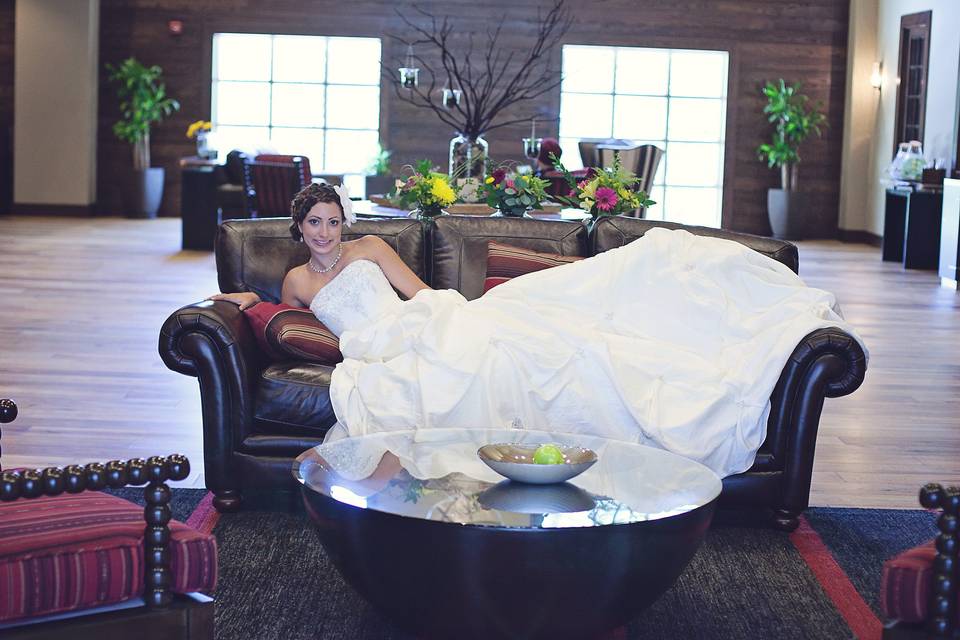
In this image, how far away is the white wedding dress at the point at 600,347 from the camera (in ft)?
11.9

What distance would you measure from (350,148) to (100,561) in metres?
12.0

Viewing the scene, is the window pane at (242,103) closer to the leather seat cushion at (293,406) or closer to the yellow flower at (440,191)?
the yellow flower at (440,191)

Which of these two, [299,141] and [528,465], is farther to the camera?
[299,141]

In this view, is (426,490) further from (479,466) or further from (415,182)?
(415,182)

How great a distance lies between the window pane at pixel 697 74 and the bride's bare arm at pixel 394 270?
399 inches

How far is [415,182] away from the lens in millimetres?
5254

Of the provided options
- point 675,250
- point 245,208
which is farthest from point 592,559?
point 245,208

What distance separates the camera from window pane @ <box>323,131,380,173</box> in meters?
13.9

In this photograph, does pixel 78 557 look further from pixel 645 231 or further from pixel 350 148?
pixel 350 148

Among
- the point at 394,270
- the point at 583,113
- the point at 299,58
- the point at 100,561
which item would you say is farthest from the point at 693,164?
the point at 100,561

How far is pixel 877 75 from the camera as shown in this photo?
13266mm

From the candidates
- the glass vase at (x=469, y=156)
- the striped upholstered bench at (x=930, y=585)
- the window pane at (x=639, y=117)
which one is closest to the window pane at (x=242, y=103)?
the window pane at (x=639, y=117)

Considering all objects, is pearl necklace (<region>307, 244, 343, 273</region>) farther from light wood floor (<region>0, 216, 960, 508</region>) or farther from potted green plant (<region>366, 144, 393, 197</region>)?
potted green plant (<region>366, 144, 393, 197</region>)

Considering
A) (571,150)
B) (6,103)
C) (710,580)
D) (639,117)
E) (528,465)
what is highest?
(639,117)
